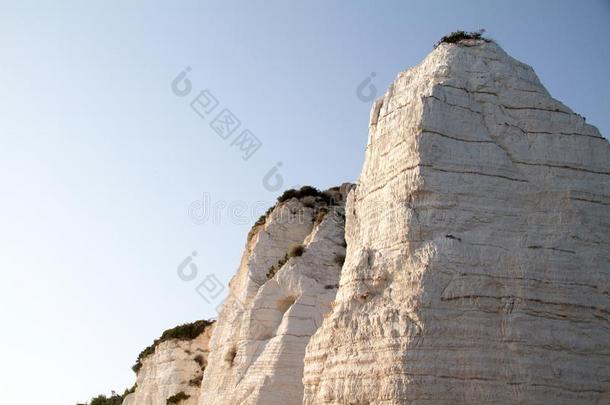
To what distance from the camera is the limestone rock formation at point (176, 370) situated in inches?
1145

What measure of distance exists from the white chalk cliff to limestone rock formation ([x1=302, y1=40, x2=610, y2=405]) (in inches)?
0.9

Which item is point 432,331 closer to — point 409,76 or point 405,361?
point 405,361

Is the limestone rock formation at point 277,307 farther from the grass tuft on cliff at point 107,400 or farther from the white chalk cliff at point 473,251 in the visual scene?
the grass tuft on cliff at point 107,400

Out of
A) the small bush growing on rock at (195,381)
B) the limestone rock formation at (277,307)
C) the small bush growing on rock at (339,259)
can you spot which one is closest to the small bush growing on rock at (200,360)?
the small bush growing on rock at (195,381)

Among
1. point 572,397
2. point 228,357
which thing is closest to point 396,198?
point 572,397

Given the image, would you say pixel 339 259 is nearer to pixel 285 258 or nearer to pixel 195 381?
pixel 285 258

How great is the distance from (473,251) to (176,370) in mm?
20985

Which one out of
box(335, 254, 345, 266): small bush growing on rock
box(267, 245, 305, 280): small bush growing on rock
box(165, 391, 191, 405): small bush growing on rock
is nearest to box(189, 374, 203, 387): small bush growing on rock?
box(165, 391, 191, 405): small bush growing on rock

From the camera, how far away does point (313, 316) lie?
69.2 ft

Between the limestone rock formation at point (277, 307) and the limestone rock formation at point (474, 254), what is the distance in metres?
6.61

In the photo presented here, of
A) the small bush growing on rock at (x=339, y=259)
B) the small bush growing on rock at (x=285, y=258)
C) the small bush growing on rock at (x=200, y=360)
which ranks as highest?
the small bush growing on rock at (x=285, y=258)

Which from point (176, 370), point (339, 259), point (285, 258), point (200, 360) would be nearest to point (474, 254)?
point (339, 259)

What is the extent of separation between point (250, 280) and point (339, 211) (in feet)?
12.8

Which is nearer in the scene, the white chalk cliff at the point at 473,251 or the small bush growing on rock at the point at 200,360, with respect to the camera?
the white chalk cliff at the point at 473,251
